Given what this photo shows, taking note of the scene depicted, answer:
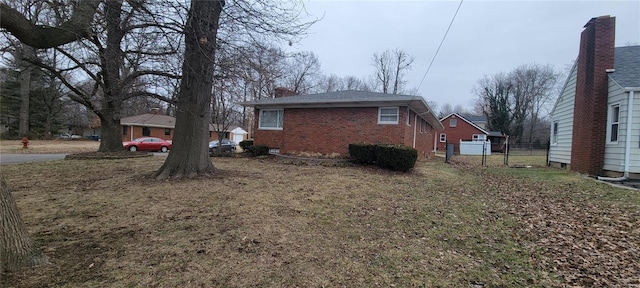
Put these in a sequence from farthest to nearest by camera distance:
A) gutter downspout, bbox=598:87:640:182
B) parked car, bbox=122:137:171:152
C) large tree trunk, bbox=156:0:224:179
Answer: parked car, bbox=122:137:171:152 → gutter downspout, bbox=598:87:640:182 → large tree trunk, bbox=156:0:224:179

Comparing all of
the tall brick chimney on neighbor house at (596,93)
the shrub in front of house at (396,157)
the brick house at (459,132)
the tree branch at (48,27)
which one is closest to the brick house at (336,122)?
the shrub in front of house at (396,157)

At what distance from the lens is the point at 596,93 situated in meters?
10.2

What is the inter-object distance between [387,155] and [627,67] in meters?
8.76

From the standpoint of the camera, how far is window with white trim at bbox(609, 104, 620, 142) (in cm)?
971

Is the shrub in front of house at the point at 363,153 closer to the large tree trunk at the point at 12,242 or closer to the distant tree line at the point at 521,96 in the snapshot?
the large tree trunk at the point at 12,242

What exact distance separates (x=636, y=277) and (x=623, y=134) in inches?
346

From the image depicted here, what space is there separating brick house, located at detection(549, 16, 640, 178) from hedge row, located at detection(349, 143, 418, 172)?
5.95m

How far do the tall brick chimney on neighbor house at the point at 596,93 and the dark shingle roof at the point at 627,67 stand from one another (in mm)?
413

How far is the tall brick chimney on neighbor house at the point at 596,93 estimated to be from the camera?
10.1 metres

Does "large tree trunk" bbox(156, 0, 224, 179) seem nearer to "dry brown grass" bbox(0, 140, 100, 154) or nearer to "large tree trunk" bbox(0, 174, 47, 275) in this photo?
"large tree trunk" bbox(0, 174, 47, 275)

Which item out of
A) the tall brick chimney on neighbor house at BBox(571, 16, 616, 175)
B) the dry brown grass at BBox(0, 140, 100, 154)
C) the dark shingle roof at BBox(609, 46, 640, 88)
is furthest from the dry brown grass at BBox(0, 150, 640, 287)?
the dry brown grass at BBox(0, 140, 100, 154)

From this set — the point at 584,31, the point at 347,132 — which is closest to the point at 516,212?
the point at 347,132

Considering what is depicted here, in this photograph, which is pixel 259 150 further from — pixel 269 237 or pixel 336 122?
pixel 269 237

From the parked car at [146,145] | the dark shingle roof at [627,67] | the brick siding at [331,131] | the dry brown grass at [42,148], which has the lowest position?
the dry brown grass at [42,148]
